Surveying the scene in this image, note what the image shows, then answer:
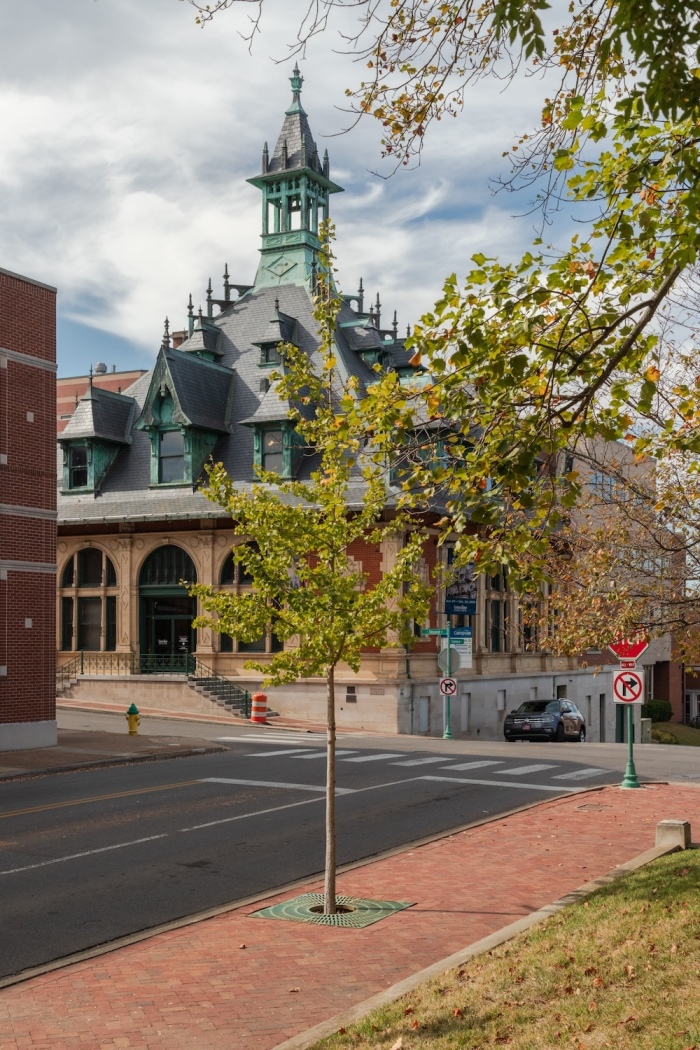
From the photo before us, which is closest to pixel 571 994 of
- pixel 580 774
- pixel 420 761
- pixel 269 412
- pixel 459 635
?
pixel 580 774

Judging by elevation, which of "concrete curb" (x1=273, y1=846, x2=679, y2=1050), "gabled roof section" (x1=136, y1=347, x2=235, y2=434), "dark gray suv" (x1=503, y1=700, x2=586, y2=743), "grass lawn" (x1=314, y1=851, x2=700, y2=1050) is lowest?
"dark gray suv" (x1=503, y1=700, x2=586, y2=743)

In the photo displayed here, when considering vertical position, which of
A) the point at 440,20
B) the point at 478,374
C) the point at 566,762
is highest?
the point at 440,20

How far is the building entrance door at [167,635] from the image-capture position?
141ft

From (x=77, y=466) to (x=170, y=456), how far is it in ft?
16.4

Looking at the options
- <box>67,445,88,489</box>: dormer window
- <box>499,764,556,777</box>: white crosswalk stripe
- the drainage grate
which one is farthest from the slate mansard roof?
the drainage grate

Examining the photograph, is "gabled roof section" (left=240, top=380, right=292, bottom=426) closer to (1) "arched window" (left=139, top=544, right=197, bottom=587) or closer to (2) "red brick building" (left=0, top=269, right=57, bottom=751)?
(1) "arched window" (left=139, top=544, right=197, bottom=587)

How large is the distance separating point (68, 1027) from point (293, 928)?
9.96 ft

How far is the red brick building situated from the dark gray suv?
15.6m

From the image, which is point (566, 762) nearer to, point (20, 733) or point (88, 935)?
point (20, 733)

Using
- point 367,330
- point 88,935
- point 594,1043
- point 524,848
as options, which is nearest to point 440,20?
point 594,1043

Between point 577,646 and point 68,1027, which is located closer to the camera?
point 68,1027

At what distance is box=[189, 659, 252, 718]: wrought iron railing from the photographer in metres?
39.7

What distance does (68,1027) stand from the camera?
298 inches

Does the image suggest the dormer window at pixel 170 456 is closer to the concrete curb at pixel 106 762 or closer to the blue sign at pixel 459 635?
the blue sign at pixel 459 635
